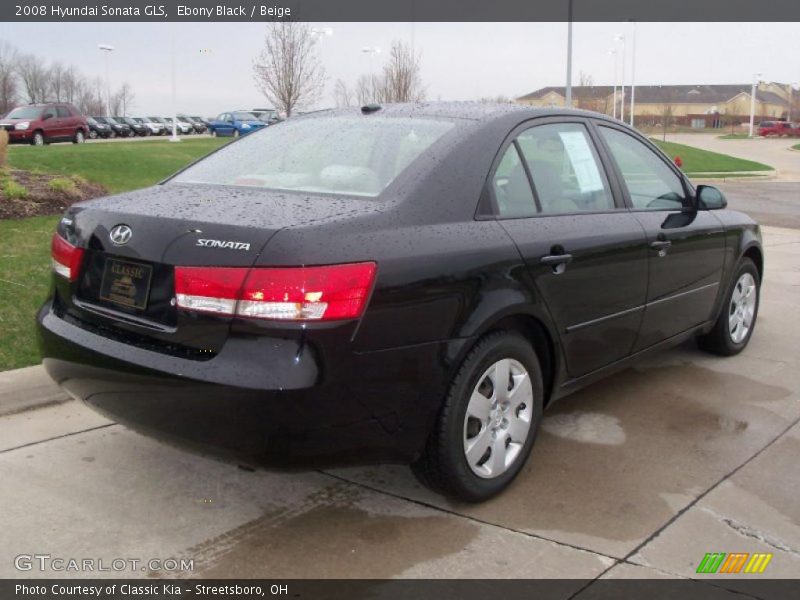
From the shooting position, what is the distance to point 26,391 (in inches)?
177

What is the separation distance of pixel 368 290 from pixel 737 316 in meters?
3.80

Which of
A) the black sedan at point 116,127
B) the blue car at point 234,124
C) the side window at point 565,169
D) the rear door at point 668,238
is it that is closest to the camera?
the side window at point 565,169

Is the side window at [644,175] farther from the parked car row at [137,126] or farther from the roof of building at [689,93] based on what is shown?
the roof of building at [689,93]

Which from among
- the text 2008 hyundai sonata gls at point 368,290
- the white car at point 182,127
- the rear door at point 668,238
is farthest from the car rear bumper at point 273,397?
the white car at point 182,127

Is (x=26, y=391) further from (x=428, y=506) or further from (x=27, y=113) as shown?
(x=27, y=113)

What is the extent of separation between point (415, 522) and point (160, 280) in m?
1.41

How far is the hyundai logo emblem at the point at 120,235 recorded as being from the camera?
9.87ft

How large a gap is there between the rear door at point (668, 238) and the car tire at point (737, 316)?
0.37 metres

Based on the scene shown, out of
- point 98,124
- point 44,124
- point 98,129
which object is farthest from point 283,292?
point 98,124

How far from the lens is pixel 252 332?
107 inches

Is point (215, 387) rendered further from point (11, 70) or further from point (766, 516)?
point (11, 70)

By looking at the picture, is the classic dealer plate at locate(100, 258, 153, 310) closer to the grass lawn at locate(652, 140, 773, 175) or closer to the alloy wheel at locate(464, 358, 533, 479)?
the alloy wheel at locate(464, 358, 533, 479)

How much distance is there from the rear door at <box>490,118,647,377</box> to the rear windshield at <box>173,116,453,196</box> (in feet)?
1.48
